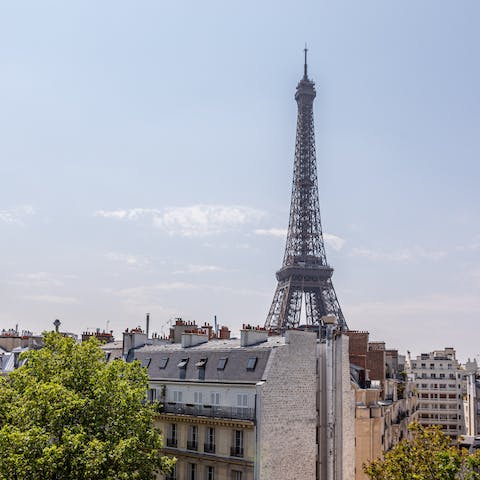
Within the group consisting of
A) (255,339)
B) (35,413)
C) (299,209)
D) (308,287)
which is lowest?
(35,413)

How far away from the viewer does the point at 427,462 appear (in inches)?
953

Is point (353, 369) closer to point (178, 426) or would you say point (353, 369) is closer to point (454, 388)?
point (178, 426)

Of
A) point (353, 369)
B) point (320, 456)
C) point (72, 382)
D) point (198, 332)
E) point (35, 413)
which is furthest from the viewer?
point (353, 369)

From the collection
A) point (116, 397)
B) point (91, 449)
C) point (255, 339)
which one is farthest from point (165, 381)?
point (91, 449)

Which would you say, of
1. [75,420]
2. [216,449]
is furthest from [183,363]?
[75,420]

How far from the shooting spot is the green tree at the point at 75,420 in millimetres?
23891

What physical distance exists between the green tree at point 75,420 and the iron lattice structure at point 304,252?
5364cm

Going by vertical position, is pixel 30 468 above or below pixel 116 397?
below

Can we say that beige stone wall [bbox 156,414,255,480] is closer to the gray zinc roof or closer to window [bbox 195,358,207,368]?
the gray zinc roof

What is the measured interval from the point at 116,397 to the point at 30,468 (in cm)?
442

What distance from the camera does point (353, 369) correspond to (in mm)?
41188

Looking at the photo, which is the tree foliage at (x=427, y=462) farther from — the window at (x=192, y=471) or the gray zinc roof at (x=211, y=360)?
the window at (x=192, y=471)

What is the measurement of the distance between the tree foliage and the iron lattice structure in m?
54.4

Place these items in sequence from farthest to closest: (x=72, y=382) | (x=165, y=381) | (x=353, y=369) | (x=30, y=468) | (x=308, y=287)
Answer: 1. (x=308, y=287)
2. (x=353, y=369)
3. (x=165, y=381)
4. (x=72, y=382)
5. (x=30, y=468)
